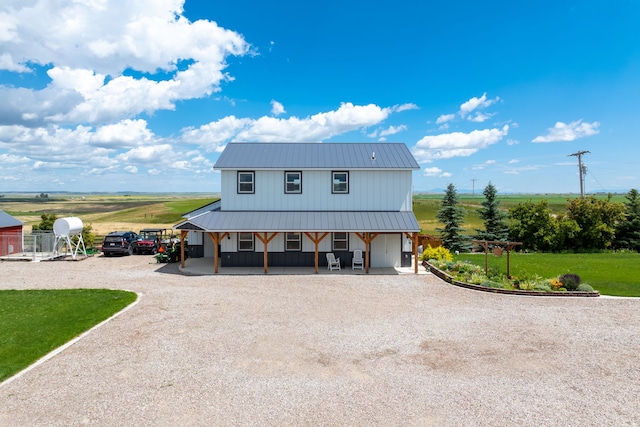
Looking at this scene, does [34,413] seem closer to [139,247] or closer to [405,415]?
[405,415]

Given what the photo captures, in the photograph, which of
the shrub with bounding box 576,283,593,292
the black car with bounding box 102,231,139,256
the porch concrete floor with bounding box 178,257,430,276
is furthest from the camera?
the black car with bounding box 102,231,139,256

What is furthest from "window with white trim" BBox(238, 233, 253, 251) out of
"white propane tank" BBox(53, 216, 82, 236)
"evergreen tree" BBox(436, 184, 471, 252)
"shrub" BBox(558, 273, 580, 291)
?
"evergreen tree" BBox(436, 184, 471, 252)

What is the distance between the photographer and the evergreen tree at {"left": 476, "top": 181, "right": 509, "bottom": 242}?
98.0 ft

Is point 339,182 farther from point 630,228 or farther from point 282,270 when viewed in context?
point 630,228

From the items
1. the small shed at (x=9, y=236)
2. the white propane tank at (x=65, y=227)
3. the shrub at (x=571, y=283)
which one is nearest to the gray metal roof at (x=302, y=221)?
the shrub at (x=571, y=283)

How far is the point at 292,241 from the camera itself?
1975cm

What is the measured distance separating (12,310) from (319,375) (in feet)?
33.4

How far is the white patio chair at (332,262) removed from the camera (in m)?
18.9

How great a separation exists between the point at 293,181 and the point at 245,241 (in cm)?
418

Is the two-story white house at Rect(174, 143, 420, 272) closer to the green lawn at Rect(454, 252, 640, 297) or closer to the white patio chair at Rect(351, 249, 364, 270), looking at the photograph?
the white patio chair at Rect(351, 249, 364, 270)

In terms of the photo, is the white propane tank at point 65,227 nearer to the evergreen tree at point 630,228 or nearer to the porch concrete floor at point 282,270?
the porch concrete floor at point 282,270

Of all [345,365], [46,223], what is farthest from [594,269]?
[46,223]

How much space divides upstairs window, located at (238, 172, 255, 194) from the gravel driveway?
8.08m

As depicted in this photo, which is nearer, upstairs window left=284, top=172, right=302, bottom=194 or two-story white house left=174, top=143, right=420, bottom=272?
two-story white house left=174, top=143, right=420, bottom=272
